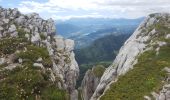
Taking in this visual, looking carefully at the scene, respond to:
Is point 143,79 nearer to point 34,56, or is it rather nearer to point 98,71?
point 34,56

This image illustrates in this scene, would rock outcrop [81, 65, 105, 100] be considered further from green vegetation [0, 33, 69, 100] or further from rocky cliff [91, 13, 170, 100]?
green vegetation [0, 33, 69, 100]

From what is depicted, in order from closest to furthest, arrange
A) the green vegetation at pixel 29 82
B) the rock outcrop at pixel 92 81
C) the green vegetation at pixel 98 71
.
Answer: the green vegetation at pixel 29 82
the rock outcrop at pixel 92 81
the green vegetation at pixel 98 71

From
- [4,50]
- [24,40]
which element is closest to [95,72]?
Answer: [24,40]

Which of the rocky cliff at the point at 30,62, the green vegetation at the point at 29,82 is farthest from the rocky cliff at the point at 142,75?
the rocky cliff at the point at 30,62

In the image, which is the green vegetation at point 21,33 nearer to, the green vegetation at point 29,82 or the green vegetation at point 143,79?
the green vegetation at point 29,82

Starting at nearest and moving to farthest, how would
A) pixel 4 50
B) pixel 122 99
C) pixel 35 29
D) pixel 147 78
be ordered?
pixel 122 99
pixel 147 78
pixel 4 50
pixel 35 29

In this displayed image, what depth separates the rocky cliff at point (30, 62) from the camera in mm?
71625

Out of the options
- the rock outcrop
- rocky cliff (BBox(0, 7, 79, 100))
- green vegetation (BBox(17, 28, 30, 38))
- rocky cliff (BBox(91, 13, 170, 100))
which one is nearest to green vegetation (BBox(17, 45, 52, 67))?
rocky cliff (BBox(0, 7, 79, 100))

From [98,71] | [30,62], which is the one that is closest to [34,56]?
[30,62]

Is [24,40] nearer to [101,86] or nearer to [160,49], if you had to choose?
[101,86]

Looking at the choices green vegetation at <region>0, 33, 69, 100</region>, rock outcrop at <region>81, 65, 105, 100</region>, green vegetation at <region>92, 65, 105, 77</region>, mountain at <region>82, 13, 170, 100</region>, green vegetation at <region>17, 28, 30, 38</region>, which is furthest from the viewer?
green vegetation at <region>92, 65, 105, 77</region>

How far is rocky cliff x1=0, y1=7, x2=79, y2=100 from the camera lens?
7162 centimetres

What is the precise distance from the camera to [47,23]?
14800 cm

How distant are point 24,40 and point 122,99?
62.0m
